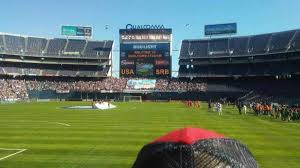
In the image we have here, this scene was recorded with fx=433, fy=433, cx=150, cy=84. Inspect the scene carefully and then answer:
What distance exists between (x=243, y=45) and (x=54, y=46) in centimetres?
5111

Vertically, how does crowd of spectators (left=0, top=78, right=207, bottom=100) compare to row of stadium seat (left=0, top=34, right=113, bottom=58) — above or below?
below

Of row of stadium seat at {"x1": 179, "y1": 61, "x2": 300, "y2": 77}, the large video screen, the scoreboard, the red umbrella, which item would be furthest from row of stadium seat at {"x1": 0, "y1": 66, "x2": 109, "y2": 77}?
the red umbrella

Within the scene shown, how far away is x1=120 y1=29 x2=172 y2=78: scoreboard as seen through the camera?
101 meters

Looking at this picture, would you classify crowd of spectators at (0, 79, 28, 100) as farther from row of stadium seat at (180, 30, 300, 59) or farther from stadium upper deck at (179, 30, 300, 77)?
row of stadium seat at (180, 30, 300, 59)

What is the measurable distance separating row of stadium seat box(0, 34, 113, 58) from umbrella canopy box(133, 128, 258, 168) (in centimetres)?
11404

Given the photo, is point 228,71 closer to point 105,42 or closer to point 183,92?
point 183,92

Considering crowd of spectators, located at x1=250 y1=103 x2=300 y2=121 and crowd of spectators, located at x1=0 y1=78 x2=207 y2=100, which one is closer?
crowd of spectators, located at x1=250 y1=103 x2=300 y2=121

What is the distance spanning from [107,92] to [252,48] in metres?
37.8

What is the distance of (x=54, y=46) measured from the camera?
120 metres

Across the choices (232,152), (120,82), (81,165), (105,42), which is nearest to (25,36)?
(105,42)

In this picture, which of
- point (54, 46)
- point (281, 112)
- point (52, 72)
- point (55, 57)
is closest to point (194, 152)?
point (281, 112)

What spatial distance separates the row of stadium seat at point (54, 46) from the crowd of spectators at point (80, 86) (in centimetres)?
801

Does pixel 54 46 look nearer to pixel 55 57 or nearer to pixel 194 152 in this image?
pixel 55 57

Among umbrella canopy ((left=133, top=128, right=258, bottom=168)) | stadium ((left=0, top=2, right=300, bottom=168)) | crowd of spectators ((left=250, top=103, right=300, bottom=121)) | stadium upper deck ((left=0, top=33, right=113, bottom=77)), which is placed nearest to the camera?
umbrella canopy ((left=133, top=128, right=258, bottom=168))
